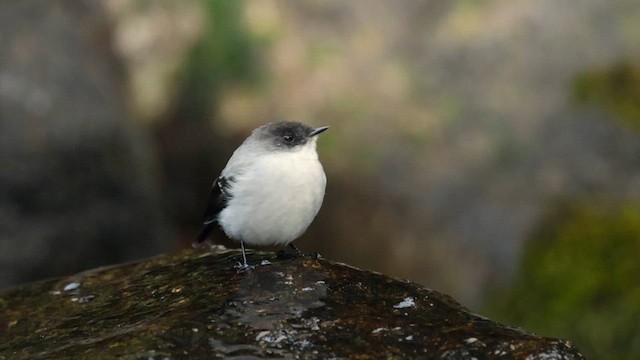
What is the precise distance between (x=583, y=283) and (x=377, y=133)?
2.40 meters

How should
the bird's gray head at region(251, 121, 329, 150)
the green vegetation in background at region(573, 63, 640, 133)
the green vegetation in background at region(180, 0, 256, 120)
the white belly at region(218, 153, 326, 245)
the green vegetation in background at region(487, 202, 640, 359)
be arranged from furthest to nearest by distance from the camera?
the green vegetation in background at region(180, 0, 256, 120) < the green vegetation in background at region(573, 63, 640, 133) < the green vegetation in background at region(487, 202, 640, 359) < the bird's gray head at region(251, 121, 329, 150) < the white belly at region(218, 153, 326, 245)

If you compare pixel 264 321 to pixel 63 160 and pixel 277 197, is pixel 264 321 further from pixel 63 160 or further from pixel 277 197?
pixel 63 160

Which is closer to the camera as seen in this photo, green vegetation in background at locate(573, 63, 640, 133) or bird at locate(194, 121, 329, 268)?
bird at locate(194, 121, 329, 268)

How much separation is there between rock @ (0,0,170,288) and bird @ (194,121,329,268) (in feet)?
9.71

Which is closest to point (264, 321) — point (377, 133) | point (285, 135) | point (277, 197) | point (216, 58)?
point (277, 197)

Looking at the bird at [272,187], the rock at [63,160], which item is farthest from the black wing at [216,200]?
the rock at [63,160]

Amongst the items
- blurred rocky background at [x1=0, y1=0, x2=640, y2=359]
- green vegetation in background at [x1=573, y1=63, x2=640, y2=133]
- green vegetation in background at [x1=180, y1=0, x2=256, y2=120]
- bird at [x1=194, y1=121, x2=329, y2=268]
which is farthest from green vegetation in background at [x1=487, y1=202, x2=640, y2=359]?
green vegetation in background at [x1=180, y1=0, x2=256, y2=120]

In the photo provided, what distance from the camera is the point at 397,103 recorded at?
9125mm

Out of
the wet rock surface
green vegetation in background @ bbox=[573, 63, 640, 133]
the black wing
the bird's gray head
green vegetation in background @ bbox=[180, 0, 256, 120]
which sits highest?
green vegetation in background @ bbox=[573, 63, 640, 133]

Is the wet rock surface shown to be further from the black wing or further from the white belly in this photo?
the black wing

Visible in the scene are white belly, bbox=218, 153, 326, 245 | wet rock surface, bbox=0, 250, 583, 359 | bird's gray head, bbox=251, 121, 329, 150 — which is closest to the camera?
wet rock surface, bbox=0, 250, 583, 359

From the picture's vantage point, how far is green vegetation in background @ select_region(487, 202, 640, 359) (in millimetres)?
7409

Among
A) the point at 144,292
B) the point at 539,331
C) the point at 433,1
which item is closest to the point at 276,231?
the point at 144,292

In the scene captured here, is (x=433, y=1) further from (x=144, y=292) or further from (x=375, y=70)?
(x=144, y=292)
